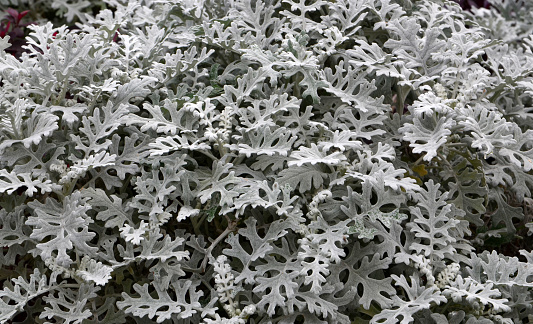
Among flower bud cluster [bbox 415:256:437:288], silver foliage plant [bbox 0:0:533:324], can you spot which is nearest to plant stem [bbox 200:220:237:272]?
silver foliage plant [bbox 0:0:533:324]

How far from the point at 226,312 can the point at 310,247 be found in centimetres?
30

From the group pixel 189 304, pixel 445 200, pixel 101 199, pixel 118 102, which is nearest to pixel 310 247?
pixel 189 304

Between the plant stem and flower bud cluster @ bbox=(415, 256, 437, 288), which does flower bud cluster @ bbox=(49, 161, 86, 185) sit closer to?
the plant stem

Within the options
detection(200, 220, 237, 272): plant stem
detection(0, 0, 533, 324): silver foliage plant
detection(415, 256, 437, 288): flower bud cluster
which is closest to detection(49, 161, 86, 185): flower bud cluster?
detection(0, 0, 533, 324): silver foliage plant

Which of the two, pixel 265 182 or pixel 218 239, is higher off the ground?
pixel 265 182

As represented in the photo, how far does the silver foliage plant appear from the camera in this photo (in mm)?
1508

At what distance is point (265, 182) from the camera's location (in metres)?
1.56

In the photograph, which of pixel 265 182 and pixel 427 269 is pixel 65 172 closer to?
pixel 265 182

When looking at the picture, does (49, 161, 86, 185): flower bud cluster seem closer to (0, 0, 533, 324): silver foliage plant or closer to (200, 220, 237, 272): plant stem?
(0, 0, 533, 324): silver foliage plant

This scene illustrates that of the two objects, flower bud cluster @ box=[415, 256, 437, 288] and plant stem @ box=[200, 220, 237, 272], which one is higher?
flower bud cluster @ box=[415, 256, 437, 288]

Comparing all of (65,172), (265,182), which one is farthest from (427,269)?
(65,172)

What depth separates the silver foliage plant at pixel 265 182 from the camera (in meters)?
1.51

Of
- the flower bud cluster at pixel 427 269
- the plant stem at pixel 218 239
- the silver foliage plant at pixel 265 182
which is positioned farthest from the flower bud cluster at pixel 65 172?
the flower bud cluster at pixel 427 269

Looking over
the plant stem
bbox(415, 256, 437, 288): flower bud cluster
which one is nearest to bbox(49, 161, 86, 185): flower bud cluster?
the plant stem
